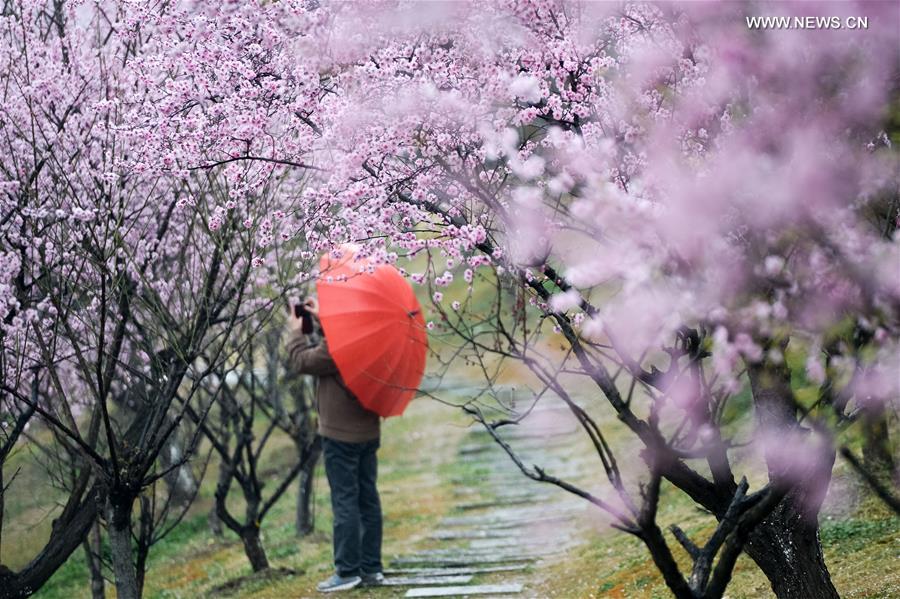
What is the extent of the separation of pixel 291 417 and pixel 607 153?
34.4 feet

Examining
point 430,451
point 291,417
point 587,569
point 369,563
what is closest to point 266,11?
point 369,563

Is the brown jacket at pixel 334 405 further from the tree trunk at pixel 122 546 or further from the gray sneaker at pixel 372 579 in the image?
the tree trunk at pixel 122 546

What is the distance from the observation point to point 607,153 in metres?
5.87

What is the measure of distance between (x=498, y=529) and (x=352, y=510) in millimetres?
3805

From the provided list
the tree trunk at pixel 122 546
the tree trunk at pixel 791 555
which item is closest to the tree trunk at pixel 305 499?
the tree trunk at pixel 122 546

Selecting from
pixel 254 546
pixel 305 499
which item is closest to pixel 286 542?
pixel 305 499

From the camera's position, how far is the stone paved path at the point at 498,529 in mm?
10523

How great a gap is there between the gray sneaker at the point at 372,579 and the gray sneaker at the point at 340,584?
0.08 meters

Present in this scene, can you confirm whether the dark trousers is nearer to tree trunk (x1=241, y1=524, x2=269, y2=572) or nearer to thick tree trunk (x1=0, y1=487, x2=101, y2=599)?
tree trunk (x1=241, y1=524, x2=269, y2=572)

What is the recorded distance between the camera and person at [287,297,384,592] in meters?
10.5

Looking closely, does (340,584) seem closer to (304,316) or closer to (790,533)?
(304,316)

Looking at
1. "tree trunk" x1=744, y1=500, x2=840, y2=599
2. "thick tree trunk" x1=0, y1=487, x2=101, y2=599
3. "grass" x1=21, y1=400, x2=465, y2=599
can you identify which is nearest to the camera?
"grass" x1=21, y1=400, x2=465, y2=599

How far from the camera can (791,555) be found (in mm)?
6152

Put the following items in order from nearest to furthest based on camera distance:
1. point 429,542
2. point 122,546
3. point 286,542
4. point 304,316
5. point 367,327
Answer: point 122,546, point 367,327, point 304,316, point 429,542, point 286,542
